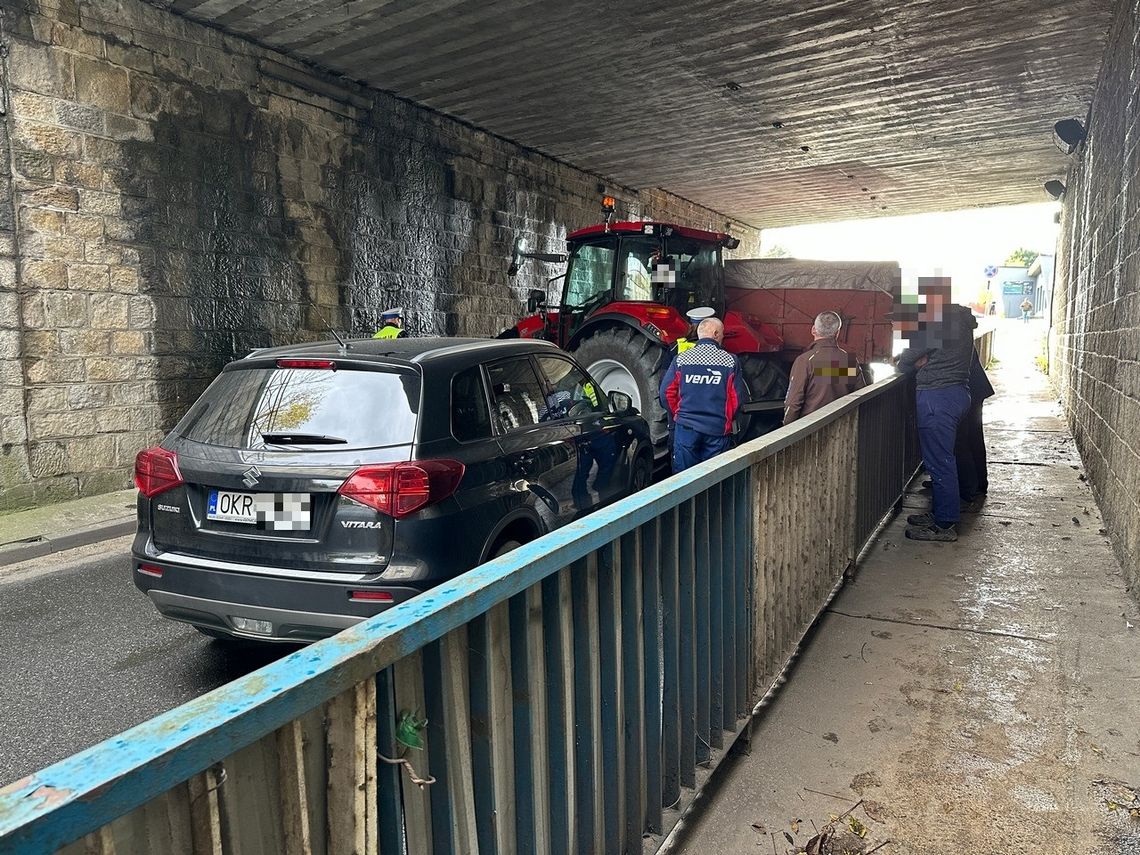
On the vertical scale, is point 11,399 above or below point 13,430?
above

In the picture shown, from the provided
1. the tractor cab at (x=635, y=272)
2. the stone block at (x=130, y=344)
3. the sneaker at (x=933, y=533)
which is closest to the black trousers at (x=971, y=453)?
the sneaker at (x=933, y=533)

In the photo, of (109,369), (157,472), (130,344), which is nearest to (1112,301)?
(157,472)

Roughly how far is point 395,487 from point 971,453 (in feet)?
18.4

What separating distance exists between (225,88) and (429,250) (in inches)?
145

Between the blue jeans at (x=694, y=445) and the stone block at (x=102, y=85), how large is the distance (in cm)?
628

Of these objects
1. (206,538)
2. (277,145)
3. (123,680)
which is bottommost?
(123,680)

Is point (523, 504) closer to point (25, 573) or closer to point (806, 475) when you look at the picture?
point (806, 475)

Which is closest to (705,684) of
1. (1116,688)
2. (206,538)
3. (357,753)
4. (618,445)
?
(357,753)

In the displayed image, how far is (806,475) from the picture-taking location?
12.3ft

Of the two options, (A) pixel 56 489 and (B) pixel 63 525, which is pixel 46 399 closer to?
(A) pixel 56 489

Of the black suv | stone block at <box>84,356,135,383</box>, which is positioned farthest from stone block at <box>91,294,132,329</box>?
the black suv

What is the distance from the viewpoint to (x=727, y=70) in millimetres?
→ 10211

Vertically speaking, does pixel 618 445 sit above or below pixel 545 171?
below

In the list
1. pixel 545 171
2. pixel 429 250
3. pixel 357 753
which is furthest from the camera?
pixel 545 171
